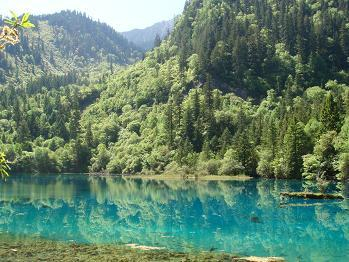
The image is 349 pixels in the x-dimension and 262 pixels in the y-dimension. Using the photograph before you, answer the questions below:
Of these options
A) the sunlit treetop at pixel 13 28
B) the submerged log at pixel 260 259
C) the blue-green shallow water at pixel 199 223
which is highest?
the sunlit treetop at pixel 13 28

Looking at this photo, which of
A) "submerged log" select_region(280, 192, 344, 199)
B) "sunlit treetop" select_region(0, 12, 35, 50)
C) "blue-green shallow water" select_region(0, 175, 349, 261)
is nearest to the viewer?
"sunlit treetop" select_region(0, 12, 35, 50)

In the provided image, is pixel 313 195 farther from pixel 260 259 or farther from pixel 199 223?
pixel 260 259

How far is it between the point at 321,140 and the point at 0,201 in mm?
70777

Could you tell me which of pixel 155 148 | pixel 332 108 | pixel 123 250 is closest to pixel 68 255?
pixel 123 250

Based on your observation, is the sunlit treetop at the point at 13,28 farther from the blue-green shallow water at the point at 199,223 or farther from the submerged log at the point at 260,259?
the blue-green shallow water at the point at 199,223

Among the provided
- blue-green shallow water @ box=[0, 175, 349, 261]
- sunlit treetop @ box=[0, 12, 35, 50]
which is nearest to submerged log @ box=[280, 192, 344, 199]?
blue-green shallow water @ box=[0, 175, 349, 261]

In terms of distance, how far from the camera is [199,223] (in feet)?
173

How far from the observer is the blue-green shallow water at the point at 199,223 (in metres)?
38.4

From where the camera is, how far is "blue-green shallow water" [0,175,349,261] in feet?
126

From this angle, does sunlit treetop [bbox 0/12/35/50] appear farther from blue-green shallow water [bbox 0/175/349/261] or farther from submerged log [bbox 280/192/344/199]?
submerged log [bbox 280/192/344/199]

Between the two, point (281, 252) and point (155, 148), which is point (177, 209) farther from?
point (155, 148)

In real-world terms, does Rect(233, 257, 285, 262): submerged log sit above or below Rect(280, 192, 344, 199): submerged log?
above

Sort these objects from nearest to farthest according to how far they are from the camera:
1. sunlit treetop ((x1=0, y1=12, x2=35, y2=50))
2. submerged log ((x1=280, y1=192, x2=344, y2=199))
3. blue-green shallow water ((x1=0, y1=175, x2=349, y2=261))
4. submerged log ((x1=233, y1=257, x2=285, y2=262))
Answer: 1. sunlit treetop ((x1=0, y1=12, x2=35, y2=50))
2. submerged log ((x1=233, y1=257, x2=285, y2=262))
3. blue-green shallow water ((x1=0, y1=175, x2=349, y2=261))
4. submerged log ((x1=280, y1=192, x2=344, y2=199))

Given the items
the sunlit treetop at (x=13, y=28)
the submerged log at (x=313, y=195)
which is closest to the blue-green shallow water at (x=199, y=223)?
the submerged log at (x=313, y=195)
